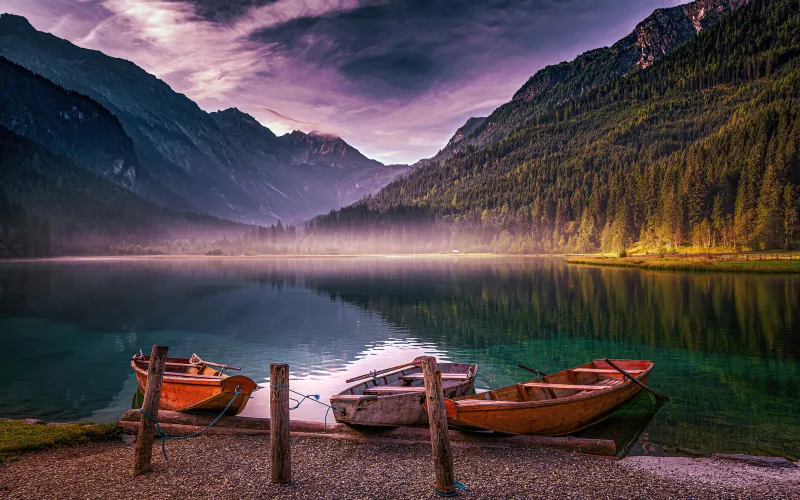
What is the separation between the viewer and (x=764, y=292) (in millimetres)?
67875

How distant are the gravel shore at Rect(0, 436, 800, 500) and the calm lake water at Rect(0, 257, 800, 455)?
3896mm

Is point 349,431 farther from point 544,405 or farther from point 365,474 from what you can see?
point 544,405

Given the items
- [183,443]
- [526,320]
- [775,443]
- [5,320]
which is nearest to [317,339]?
[526,320]

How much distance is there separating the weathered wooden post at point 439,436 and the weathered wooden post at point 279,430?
13.1 ft

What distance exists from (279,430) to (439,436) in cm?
439

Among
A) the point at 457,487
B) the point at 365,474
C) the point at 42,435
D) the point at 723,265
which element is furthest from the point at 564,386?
the point at 723,265

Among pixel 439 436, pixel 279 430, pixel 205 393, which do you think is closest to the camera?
pixel 439 436

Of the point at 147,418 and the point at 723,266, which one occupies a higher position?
the point at 147,418

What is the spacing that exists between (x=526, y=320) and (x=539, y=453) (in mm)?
38173

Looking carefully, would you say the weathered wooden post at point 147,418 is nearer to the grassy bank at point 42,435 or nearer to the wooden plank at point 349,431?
the wooden plank at point 349,431

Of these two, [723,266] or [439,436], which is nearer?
[439,436]

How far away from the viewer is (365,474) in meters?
13.9

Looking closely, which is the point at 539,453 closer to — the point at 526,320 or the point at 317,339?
the point at 317,339

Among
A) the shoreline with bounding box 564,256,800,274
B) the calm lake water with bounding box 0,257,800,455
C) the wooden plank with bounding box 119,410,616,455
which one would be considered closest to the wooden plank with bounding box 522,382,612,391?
the calm lake water with bounding box 0,257,800,455
